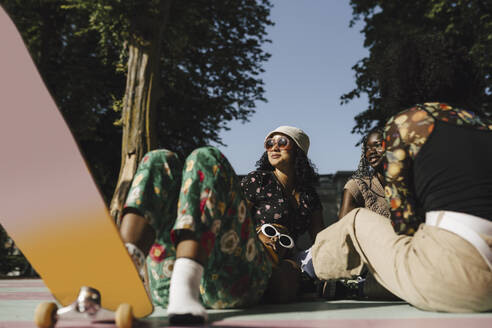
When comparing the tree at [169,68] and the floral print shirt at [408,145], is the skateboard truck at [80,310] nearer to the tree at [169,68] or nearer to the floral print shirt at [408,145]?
the floral print shirt at [408,145]

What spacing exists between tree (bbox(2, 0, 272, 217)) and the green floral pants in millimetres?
7914

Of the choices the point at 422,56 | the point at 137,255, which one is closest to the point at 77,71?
the point at 422,56

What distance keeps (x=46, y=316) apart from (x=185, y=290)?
490 mm

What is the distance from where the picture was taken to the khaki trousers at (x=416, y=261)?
2049 millimetres

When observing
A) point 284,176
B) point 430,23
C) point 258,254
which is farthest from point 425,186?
point 430,23

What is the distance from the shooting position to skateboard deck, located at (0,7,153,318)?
1.89 m

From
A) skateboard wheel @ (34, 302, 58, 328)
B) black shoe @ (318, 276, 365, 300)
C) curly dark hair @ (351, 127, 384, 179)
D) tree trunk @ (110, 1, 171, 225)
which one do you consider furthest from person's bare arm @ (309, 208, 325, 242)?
tree trunk @ (110, 1, 171, 225)

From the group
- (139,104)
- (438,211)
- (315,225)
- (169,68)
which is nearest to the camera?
(438,211)

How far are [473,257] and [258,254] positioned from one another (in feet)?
3.09

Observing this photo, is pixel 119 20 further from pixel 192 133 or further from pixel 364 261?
pixel 364 261

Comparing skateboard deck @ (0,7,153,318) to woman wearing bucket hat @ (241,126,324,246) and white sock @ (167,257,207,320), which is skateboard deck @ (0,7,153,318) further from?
woman wearing bucket hat @ (241,126,324,246)

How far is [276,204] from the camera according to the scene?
336cm

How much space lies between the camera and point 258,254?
2.38 metres

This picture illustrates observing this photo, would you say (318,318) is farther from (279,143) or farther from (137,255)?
(279,143)
